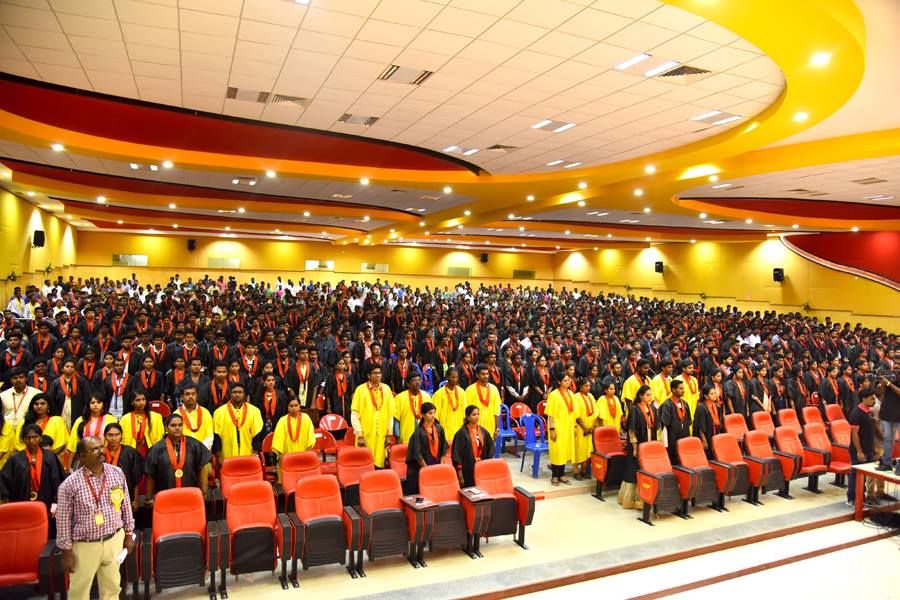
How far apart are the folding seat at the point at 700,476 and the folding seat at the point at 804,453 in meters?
1.37

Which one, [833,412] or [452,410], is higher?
[452,410]

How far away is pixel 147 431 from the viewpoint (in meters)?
6.77

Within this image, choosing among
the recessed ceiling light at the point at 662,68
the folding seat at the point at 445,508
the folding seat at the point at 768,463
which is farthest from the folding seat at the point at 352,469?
the recessed ceiling light at the point at 662,68

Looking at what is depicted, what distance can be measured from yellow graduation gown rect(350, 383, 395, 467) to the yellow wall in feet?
38.7

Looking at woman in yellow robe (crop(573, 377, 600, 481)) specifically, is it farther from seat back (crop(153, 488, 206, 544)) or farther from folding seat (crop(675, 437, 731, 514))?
seat back (crop(153, 488, 206, 544))

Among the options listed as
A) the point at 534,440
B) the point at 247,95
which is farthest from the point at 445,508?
the point at 247,95

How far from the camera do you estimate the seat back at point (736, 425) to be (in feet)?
30.1

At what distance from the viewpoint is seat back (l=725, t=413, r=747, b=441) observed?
917cm

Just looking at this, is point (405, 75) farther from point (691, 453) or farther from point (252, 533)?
point (691, 453)

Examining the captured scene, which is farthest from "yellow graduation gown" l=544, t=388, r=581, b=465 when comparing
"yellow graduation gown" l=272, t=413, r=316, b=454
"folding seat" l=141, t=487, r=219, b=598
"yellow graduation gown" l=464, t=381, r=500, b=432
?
"folding seat" l=141, t=487, r=219, b=598

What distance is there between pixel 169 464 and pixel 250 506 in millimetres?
951

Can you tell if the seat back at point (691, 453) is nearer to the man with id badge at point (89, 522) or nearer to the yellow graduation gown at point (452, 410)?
the yellow graduation gown at point (452, 410)

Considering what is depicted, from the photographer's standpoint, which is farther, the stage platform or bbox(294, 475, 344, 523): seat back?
bbox(294, 475, 344, 523): seat back

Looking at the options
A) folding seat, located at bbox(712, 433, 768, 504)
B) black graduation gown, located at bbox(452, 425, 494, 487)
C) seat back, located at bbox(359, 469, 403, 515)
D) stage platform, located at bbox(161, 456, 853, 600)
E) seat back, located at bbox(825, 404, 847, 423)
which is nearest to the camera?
stage platform, located at bbox(161, 456, 853, 600)
